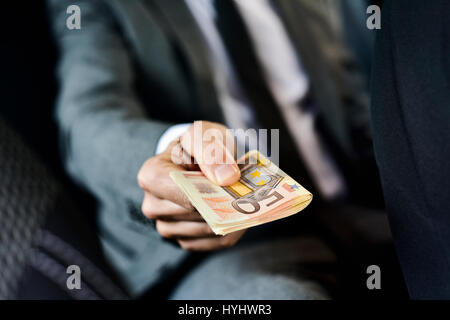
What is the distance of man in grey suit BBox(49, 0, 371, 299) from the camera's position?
789 mm

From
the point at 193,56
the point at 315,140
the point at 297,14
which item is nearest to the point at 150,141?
the point at 193,56

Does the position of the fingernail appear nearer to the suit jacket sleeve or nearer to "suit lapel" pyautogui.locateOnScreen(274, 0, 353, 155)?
the suit jacket sleeve

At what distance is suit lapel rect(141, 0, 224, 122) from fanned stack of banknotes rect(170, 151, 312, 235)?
48 cm

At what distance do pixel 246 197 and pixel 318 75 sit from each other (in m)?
0.70

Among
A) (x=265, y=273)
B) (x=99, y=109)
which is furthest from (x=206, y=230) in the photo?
(x=99, y=109)

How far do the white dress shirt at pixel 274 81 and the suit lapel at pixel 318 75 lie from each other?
0.08ft

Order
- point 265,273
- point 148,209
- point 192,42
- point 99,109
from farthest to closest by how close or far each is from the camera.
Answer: point 192,42, point 99,109, point 265,273, point 148,209

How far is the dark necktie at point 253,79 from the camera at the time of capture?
1062 mm

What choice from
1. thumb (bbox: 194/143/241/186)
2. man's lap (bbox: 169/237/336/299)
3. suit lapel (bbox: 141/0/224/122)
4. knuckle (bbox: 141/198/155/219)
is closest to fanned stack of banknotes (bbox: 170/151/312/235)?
thumb (bbox: 194/143/241/186)

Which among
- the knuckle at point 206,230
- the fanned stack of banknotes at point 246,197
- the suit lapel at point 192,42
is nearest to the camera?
the fanned stack of banknotes at point 246,197

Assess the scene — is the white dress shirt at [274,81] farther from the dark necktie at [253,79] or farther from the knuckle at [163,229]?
the knuckle at [163,229]

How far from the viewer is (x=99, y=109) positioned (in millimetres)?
898

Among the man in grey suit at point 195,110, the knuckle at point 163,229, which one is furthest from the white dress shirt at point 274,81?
the knuckle at point 163,229

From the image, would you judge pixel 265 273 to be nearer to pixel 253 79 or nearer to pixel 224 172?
pixel 224 172
